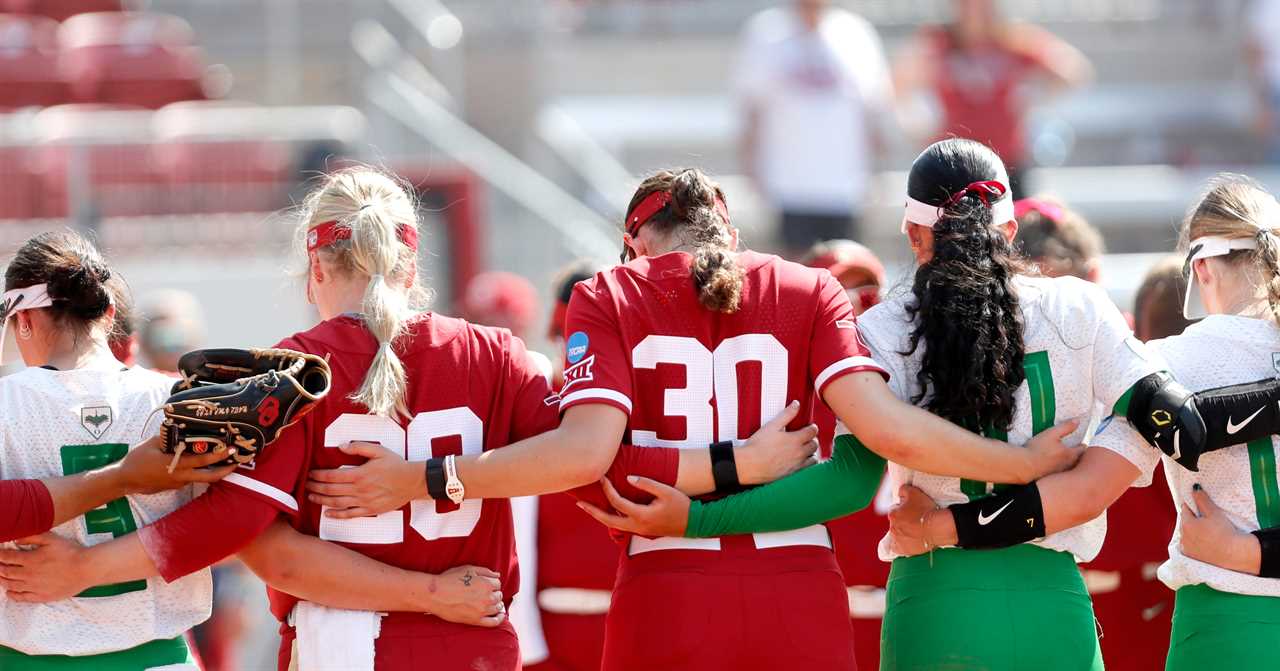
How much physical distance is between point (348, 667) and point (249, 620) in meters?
4.43

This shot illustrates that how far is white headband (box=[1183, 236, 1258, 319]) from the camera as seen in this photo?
11.6ft

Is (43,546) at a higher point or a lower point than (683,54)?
lower

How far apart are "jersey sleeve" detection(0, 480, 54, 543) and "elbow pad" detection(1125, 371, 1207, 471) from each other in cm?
239

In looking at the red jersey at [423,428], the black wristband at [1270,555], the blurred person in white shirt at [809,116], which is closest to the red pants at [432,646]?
the red jersey at [423,428]

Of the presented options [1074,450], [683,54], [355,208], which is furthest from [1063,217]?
[683,54]

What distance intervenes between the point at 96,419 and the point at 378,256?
0.75m

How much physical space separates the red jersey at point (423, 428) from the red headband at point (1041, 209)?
182 centimetres

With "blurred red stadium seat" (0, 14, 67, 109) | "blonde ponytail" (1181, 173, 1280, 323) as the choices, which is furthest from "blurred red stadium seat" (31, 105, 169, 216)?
"blonde ponytail" (1181, 173, 1280, 323)

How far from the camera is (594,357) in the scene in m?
3.32

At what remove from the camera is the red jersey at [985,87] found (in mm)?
9258

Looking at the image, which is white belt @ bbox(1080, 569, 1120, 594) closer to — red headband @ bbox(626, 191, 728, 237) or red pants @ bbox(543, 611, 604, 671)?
red pants @ bbox(543, 611, 604, 671)

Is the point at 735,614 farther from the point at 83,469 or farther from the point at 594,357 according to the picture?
the point at 83,469

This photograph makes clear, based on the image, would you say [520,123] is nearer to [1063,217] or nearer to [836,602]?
[1063,217]

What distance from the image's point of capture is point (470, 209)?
10.2 metres
